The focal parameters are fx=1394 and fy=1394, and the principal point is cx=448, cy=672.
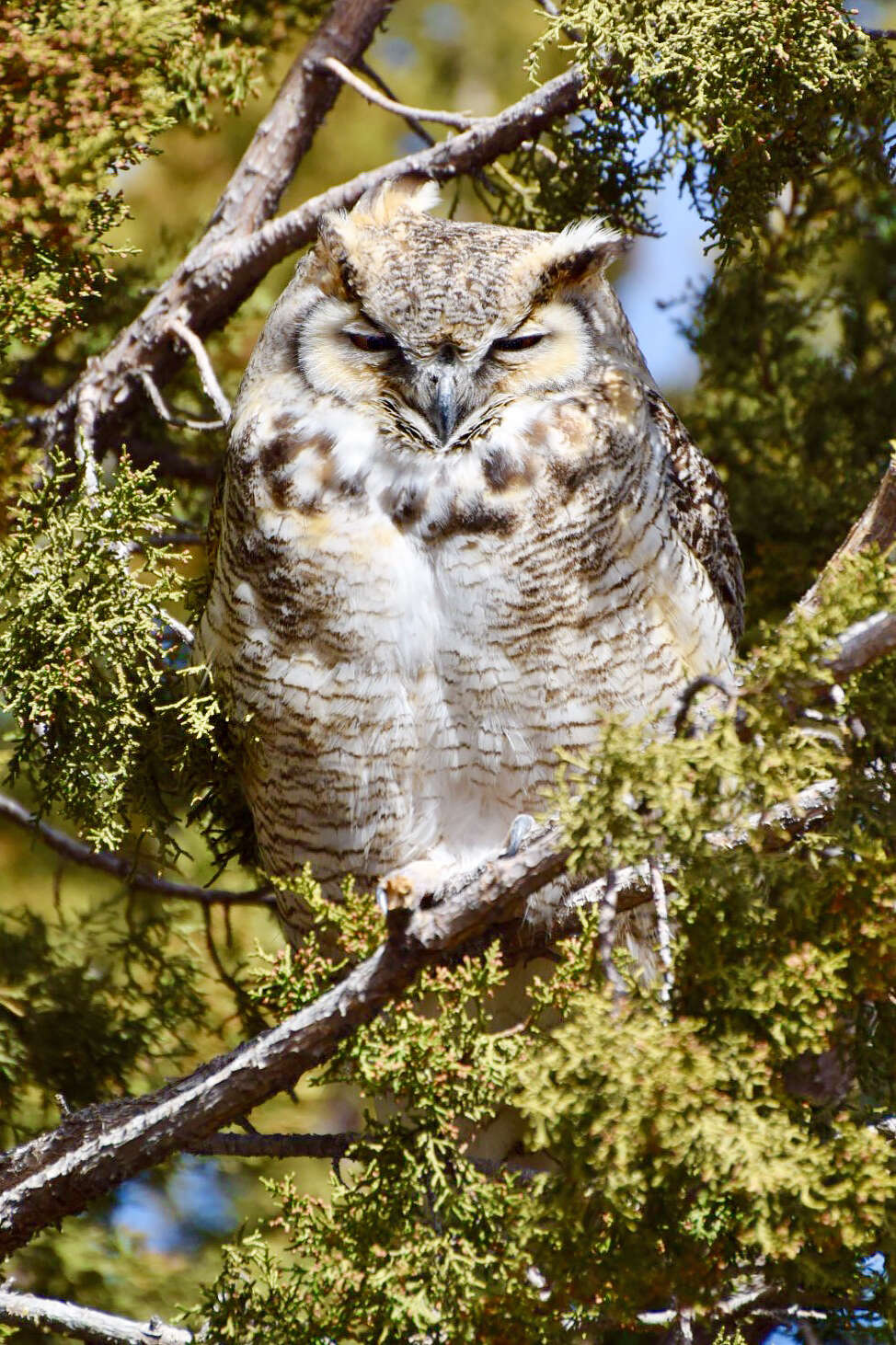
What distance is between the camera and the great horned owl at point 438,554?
2.04m

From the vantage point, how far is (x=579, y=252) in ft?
7.29

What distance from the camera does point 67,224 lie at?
2027 millimetres

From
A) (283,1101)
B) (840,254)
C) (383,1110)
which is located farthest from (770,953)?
(840,254)

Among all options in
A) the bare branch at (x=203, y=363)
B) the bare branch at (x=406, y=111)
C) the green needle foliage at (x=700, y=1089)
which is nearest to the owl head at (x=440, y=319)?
the bare branch at (x=203, y=363)

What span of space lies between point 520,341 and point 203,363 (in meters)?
0.58

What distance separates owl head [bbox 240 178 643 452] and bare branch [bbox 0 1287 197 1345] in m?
1.26

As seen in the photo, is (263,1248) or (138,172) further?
(138,172)

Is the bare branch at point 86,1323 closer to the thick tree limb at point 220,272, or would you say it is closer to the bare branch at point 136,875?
the bare branch at point 136,875

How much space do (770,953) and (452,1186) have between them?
0.43 m

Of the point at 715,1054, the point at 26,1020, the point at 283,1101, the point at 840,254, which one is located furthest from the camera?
the point at 840,254

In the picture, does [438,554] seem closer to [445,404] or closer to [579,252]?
[445,404]

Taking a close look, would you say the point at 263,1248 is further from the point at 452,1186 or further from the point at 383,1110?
the point at 383,1110

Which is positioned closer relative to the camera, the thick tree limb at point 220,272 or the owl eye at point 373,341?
the owl eye at point 373,341

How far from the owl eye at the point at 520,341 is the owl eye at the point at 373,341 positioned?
0.52 ft
